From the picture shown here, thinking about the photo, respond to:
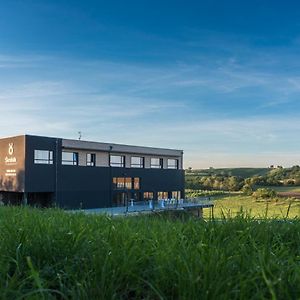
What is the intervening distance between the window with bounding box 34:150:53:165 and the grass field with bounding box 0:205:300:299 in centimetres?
2985

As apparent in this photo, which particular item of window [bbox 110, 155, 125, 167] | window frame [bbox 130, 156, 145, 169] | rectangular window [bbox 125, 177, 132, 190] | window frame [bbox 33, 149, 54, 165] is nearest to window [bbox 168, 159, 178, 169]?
window frame [bbox 130, 156, 145, 169]

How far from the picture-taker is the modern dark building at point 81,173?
31938mm

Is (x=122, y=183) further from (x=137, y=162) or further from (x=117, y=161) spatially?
(x=137, y=162)

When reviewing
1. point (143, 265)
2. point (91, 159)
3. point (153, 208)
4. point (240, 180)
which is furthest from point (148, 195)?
point (143, 265)

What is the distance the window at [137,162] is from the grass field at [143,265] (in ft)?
122

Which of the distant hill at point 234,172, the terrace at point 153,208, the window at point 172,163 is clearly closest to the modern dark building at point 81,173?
the window at point 172,163

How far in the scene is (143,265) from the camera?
8.11 feet

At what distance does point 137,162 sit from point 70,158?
8.41 metres

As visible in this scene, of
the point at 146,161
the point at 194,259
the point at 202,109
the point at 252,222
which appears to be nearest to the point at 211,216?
the point at 252,222

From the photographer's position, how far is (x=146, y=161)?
42.2m

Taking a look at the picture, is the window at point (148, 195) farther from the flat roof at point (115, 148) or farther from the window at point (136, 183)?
the flat roof at point (115, 148)

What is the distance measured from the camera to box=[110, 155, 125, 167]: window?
38531 mm

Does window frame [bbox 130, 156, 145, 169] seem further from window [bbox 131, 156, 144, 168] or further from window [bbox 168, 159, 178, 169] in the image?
window [bbox 168, 159, 178, 169]

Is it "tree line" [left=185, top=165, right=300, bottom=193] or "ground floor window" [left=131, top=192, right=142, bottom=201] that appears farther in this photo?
"tree line" [left=185, top=165, right=300, bottom=193]
